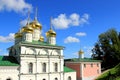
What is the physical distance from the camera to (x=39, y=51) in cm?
2530

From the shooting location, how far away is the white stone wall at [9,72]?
69.9ft

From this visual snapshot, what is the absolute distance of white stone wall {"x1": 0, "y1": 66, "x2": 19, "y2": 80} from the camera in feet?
69.9

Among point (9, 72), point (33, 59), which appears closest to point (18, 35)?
point (33, 59)

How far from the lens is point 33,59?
24.4 meters

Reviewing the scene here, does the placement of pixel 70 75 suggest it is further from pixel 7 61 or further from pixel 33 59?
pixel 7 61

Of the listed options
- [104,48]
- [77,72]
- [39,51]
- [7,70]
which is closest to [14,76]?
[7,70]

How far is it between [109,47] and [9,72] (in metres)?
25.6

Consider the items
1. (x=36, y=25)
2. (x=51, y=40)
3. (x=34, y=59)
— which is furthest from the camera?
(x=36, y=25)

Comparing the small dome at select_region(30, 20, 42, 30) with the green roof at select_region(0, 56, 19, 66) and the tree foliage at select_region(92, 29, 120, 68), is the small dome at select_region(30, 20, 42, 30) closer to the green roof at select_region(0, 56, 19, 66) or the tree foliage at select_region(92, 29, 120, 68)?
the green roof at select_region(0, 56, 19, 66)

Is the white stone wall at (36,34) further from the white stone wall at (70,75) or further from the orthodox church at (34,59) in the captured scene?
the white stone wall at (70,75)

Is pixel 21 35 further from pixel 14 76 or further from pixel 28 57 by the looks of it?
pixel 14 76

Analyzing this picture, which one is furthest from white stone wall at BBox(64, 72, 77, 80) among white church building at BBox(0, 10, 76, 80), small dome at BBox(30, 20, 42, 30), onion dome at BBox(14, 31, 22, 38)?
onion dome at BBox(14, 31, 22, 38)

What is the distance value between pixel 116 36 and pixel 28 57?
80.4ft

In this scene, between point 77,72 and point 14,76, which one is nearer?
point 14,76
